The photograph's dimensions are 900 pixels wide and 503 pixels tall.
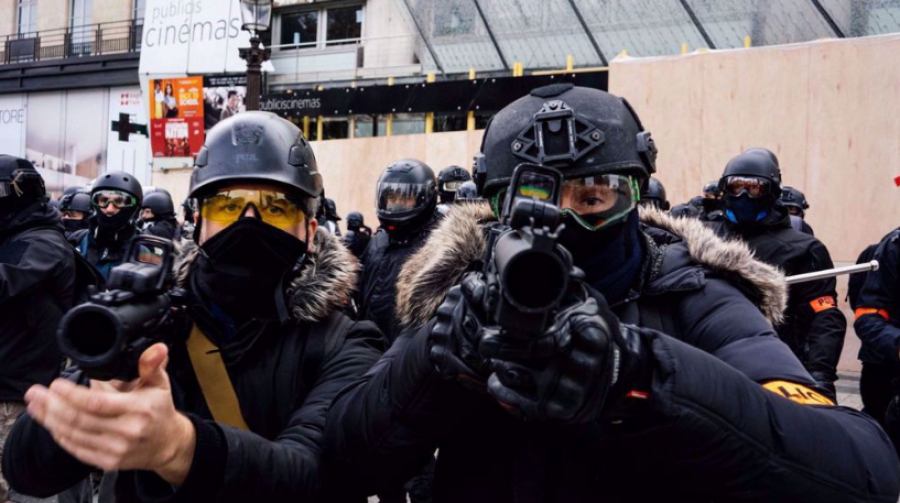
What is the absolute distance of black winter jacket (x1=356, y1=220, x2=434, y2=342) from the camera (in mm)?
6062

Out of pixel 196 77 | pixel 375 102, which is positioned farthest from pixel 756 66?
pixel 196 77

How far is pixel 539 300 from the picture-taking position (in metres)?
1.38

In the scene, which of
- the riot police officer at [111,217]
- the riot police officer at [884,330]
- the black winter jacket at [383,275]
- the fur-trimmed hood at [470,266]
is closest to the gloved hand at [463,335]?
the fur-trimmed hood at [470,266]

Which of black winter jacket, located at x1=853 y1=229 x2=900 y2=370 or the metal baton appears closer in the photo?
the metal baton

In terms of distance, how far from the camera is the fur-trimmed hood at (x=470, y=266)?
2053mm

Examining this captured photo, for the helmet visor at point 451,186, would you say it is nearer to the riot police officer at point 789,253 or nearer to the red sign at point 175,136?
the riot police officer at point 789,253

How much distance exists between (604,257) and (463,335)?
0.56 meters

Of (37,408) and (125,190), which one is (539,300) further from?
(125,190)

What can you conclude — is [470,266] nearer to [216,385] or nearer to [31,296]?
[216,385]

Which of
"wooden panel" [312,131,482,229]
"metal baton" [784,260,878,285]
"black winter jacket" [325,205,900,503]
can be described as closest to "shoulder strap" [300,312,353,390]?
"black winter jacket" [325,205,900,503]

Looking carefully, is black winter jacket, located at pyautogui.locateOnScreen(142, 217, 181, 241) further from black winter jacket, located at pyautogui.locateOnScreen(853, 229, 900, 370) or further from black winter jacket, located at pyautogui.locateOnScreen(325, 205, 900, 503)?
black winter jacket, located at pyautogui.locateOnScreen(325, 205, 900, 503)

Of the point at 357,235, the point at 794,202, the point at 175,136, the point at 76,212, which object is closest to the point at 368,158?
the point at 357,235

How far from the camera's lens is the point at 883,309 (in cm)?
470

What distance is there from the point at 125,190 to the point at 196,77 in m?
17.5
